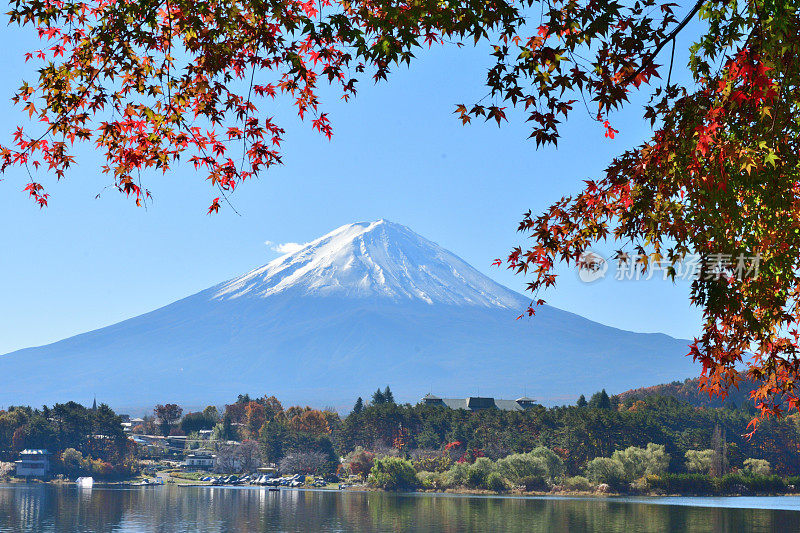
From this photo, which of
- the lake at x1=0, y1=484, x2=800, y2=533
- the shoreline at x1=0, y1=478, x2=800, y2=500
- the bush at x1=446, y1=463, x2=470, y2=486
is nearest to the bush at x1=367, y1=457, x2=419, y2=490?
the shoreline at x1=0, y1=478, x2=800, y2=500

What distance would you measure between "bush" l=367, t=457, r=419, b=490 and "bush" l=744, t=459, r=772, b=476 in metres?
32.5

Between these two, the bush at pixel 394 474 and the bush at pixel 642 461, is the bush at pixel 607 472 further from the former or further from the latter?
the bush at pixel 394 474

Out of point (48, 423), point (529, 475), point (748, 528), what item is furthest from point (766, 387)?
point (48, 423)

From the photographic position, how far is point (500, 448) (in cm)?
8244

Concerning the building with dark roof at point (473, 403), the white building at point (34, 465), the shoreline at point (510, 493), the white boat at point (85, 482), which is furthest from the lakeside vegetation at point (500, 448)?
the building with dark roof at point (473, 403)

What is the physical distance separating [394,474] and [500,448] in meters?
11.3

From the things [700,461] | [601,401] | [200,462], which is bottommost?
[200,462]

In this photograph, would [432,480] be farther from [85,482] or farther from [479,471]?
[85,482]

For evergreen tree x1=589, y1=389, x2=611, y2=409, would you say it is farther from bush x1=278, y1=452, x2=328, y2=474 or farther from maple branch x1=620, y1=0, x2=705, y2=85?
maple branch x1=620, y1=0, x2=705, y2=85

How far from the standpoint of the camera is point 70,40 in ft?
23.4

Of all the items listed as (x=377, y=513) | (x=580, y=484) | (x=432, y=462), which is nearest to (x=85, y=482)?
(x=432, y=462)

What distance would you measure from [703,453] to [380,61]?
78.9 metres

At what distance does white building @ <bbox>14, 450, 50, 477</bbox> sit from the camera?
9250 centimetres

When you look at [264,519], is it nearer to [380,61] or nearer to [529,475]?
Result: [529,475]
